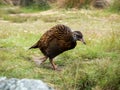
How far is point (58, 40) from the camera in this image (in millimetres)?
8812

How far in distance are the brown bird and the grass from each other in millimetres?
310

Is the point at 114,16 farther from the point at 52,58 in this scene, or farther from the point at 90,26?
the point at 52,58

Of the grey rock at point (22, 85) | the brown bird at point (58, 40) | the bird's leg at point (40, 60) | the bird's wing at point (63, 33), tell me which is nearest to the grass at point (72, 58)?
the bird's leg at point (40, 60)

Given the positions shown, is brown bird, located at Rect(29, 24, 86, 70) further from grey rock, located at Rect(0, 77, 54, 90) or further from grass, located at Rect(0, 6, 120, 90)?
grey rock, located at Rect(0, 77, 54, 90)

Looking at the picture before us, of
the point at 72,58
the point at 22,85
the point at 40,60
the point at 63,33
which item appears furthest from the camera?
the point at 72,58

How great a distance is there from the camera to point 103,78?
26.1 feet

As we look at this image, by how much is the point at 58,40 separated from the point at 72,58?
1.21 metres

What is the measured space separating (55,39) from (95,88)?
4.86ft

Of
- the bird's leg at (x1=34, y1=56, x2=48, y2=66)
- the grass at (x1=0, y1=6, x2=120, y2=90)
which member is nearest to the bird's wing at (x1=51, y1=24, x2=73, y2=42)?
the grass at (x1=0, y1=6, x2=120, y2=90)

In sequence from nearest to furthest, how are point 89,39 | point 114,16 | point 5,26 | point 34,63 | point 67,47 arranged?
point 67,47 < point 34,63 < point 89,39 < point 5,26 < point 114,16

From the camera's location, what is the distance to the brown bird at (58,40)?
28.6 ft

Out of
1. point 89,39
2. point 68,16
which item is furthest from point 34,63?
point 68,16

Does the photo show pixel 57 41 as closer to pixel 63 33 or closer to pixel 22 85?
pixel 63 33

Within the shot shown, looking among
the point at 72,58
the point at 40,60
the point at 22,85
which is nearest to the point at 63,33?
the point at 40,60
